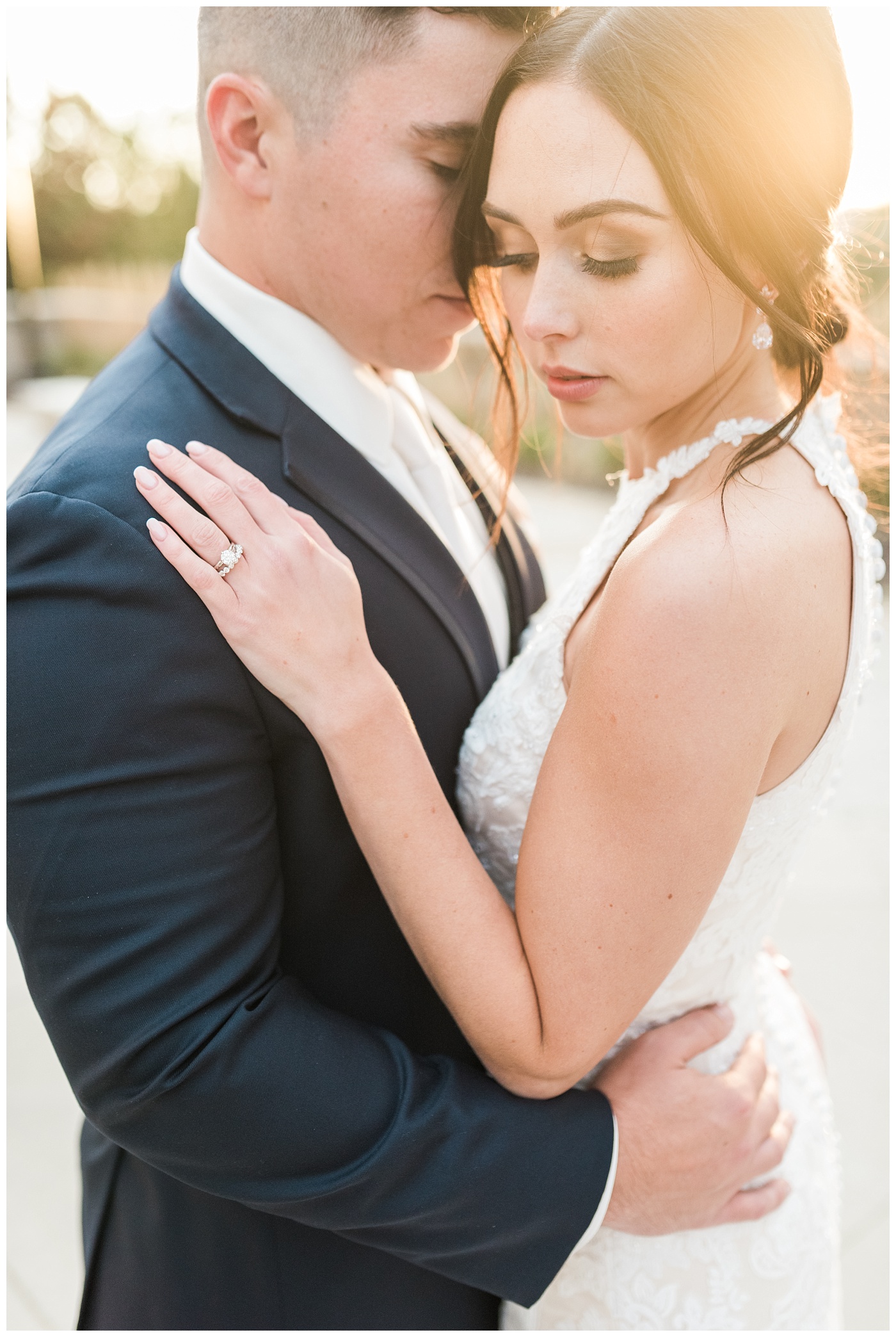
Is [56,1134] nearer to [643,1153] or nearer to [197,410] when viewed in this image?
[643,1153]

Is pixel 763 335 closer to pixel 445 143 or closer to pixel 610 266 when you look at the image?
pixel 610 266

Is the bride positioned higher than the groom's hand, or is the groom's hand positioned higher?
the bride

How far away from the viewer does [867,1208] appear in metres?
3.19

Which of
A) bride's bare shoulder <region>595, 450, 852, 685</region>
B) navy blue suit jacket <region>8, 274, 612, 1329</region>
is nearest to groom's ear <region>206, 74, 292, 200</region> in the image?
navy blue suit jacket <region>8, 274, 612, 1329</region>

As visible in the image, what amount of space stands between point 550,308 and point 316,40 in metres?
0.65

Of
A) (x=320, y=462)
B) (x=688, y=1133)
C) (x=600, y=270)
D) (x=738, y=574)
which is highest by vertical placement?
(x=600, y=270)

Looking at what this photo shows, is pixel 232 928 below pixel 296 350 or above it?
below

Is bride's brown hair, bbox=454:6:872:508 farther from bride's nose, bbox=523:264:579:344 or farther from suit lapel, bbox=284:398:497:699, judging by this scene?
suit lapel, bbox=284:398:497:699

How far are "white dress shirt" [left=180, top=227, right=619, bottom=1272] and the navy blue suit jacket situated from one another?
2.1 inches

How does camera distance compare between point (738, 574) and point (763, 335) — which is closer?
point (738, 574)

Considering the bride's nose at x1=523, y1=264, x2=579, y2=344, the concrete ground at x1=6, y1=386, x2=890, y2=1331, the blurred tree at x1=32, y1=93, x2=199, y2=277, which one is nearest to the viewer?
the bride's nose at x1=523, y1=264, x2=579, y2=344

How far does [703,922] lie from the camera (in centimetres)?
163

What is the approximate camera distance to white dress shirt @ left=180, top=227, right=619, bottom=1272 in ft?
5.46

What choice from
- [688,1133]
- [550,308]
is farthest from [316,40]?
[688,1133]
